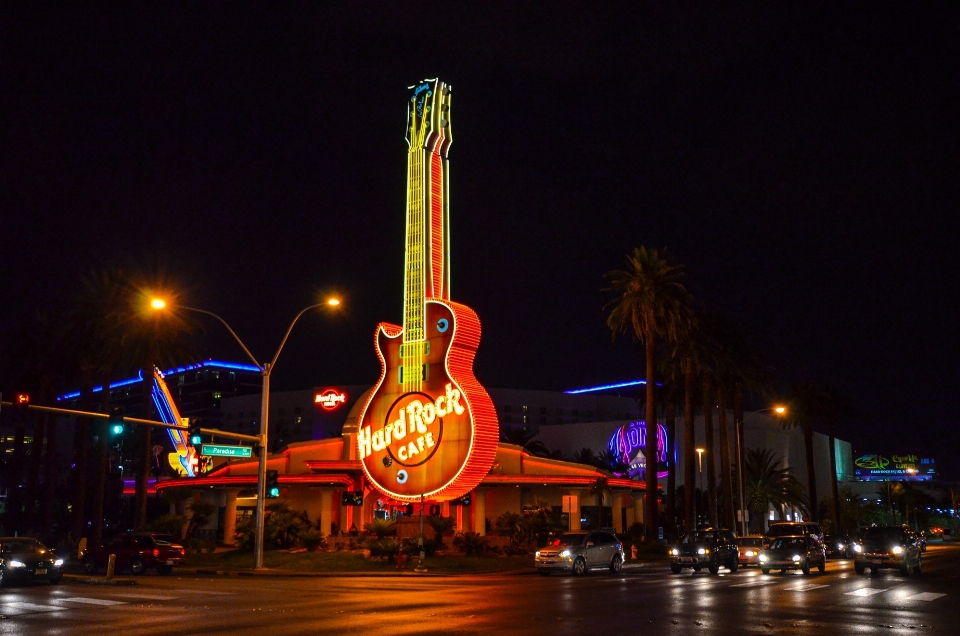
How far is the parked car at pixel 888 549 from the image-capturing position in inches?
1292

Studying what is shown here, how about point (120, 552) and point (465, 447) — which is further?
point (465, 447)

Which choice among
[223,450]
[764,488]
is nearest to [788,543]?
[223,450]

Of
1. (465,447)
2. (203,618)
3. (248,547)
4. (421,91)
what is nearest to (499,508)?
(465,447)

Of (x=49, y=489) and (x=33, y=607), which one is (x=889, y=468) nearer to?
(x=49, y=489)

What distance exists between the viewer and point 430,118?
53.4 metres

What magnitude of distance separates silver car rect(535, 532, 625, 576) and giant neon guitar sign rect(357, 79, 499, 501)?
42.4ft

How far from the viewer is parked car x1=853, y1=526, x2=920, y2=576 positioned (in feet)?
108

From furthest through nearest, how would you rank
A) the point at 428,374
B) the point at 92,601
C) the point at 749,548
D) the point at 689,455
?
the point at 689,455 → the point at 428,374 → the point at 749,548 → the point at 92,601

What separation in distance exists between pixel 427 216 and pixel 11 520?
44060mm

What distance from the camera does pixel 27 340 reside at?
63.4 m

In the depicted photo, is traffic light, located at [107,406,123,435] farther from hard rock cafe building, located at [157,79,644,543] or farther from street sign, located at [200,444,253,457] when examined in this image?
hard rock cafe building, located at [157,79,644,543]

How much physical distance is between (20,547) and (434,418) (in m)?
23.8

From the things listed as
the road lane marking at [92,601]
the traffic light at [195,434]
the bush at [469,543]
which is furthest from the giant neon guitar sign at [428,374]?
the road lane marking at [92,601]

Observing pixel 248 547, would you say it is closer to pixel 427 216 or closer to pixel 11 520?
pixel 427 216
